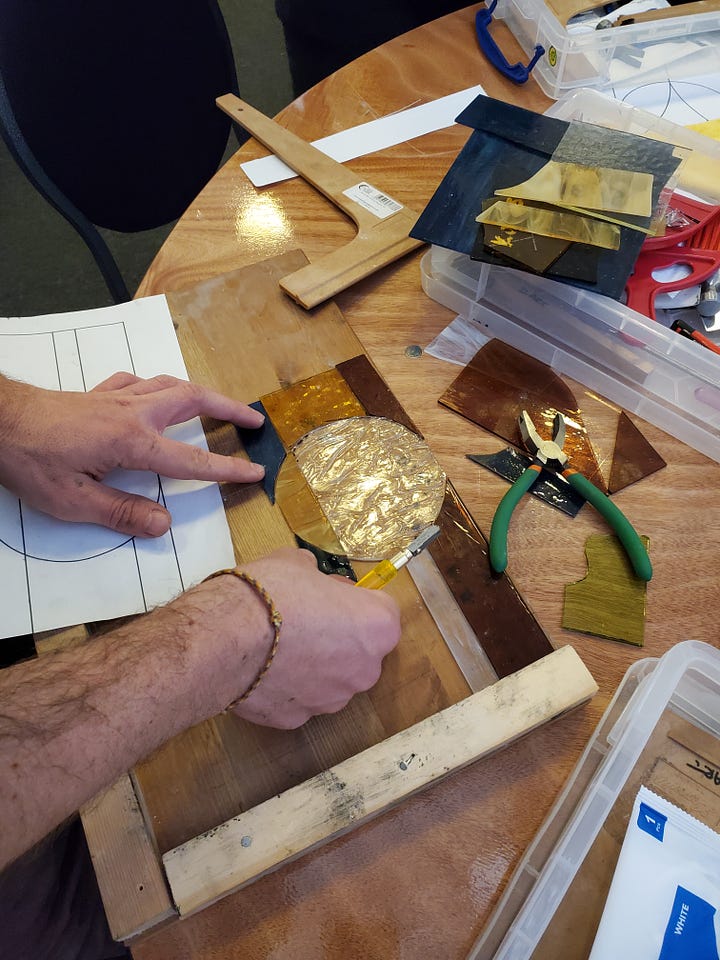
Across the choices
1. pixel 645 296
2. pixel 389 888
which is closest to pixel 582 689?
pixel 389 888

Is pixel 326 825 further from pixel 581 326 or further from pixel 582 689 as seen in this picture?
pixel 581 326

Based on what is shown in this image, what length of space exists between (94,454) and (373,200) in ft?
1.79

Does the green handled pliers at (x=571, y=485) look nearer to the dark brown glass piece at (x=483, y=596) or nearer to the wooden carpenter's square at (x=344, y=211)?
the dark brown glass piece at (x=483, y=596)

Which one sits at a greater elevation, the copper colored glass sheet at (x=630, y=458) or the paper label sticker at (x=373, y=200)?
the paper label sticker at (x=373, y=200)

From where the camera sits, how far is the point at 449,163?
1.02 m

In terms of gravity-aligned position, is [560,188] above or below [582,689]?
above

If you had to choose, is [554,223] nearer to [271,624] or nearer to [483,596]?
Answer: [483,596]

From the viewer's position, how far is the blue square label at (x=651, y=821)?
53 cm

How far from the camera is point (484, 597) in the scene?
26.1 inches

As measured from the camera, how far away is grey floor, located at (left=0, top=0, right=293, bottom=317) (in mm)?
1928

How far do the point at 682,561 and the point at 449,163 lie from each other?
694 millimetres

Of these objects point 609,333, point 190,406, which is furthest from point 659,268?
point 190,406

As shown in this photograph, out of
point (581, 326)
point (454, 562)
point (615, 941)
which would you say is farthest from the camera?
point (581, 326)

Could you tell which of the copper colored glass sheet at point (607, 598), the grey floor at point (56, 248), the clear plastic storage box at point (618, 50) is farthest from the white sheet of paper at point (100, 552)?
the grey floor at point (56, 248)
